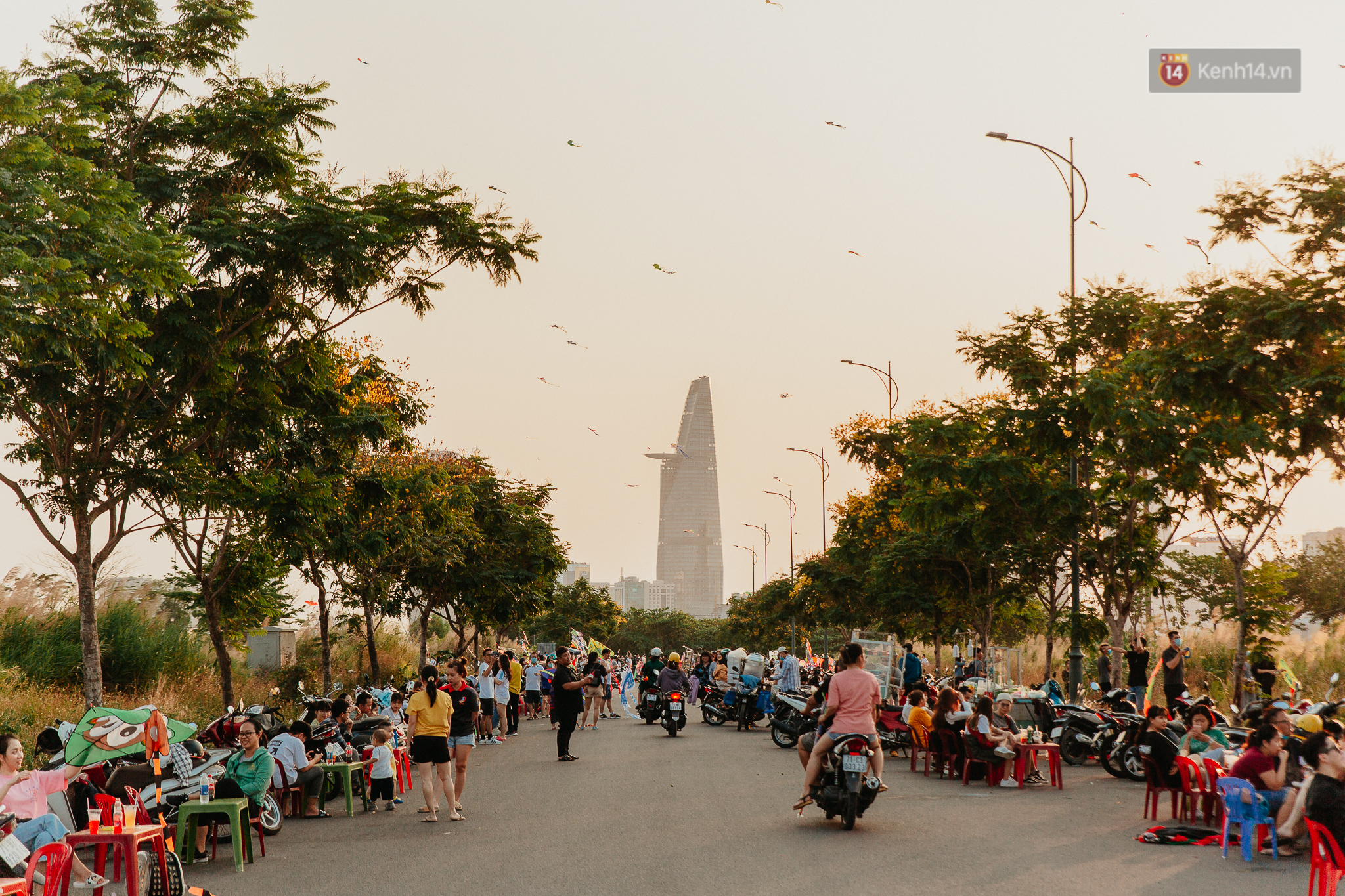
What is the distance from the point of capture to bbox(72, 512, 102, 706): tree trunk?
599 inches

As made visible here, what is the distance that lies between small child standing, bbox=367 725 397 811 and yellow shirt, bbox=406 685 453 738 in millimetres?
1506

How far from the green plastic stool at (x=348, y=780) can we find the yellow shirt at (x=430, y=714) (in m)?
1.66

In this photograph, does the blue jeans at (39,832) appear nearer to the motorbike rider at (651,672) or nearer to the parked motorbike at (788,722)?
the parked motorbike at (788,722)

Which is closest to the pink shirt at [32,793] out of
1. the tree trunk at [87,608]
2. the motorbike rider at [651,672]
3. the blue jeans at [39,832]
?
the blue jeans at [39,832]

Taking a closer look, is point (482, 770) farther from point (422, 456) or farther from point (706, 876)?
point (422, 456)

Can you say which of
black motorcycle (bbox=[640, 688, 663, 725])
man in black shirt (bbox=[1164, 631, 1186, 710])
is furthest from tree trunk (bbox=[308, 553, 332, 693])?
man in black shirt (bbox=[1164, 631, 1186, 710])

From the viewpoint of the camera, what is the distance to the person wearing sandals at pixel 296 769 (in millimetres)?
13352

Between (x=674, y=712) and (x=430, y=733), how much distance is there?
12.7 meters

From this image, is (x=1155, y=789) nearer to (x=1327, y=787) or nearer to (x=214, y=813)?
(x=1327, y=787)

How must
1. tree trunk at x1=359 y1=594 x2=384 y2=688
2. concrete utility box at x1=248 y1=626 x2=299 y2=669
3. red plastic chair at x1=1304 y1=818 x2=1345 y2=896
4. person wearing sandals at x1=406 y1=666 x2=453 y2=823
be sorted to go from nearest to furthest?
red plastic chair at x1=1304 y1=818 x2=1345 y2=896
person wearing sandals at x1=406 y1=666 x2=453 y2=823
tree trunk at x1=359 y1=594 x2=384 y2=688
concrete utility box at x1=248 y1=626 x2=299 y2=669

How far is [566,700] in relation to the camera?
19.9m

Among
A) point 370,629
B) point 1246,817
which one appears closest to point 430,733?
point 1246,817

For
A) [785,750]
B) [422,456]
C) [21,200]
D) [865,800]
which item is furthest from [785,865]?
[422,456]

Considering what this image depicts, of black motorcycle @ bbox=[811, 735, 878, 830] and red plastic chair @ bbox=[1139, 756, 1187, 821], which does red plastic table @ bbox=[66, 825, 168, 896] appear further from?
red plastic chair @ bbox=[1139, 756, 1187, 821]
